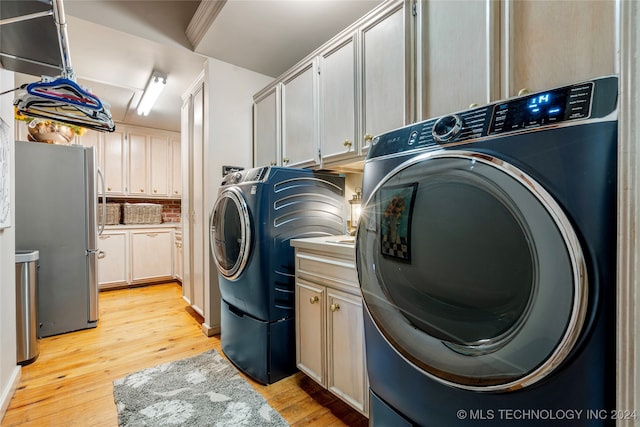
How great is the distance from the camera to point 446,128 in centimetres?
80

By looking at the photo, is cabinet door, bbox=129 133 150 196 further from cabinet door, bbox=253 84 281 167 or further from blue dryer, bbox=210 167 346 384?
blue dryer, bbox=210 167 346 384

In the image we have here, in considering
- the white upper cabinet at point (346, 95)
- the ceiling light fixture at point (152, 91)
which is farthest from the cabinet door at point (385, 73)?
the ceiling light fixture at point (152, 91)

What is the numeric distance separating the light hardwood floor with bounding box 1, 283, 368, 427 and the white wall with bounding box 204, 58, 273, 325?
481mm

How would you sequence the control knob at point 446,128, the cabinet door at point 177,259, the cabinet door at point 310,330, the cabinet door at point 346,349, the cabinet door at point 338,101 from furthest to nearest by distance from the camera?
1. the cabinet door at point 177,259
2. the cabinet door at point 338,101
3. the cabinet door at point 310,330
4. the cabinet door at point 346,349
5. the control knob at point 446,128

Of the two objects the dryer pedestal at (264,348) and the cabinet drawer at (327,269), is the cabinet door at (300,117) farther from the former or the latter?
the dryer pedestal at (264,348)

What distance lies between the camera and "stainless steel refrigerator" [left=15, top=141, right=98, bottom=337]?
2.49 meters

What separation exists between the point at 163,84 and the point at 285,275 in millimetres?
2577

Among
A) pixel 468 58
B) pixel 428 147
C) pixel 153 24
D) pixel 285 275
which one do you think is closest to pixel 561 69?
pixel 468 58

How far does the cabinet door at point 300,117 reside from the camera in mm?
2043

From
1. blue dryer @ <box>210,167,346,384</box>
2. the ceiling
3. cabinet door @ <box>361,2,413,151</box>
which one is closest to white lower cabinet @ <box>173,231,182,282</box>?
the ceiling

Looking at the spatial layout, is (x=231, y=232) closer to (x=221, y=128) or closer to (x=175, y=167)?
(x=221, y=128)

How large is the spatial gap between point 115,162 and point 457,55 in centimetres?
474

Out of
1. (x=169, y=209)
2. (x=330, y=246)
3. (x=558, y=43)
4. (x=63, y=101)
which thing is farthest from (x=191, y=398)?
(x=169, y=209)

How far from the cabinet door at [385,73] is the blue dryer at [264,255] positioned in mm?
592
